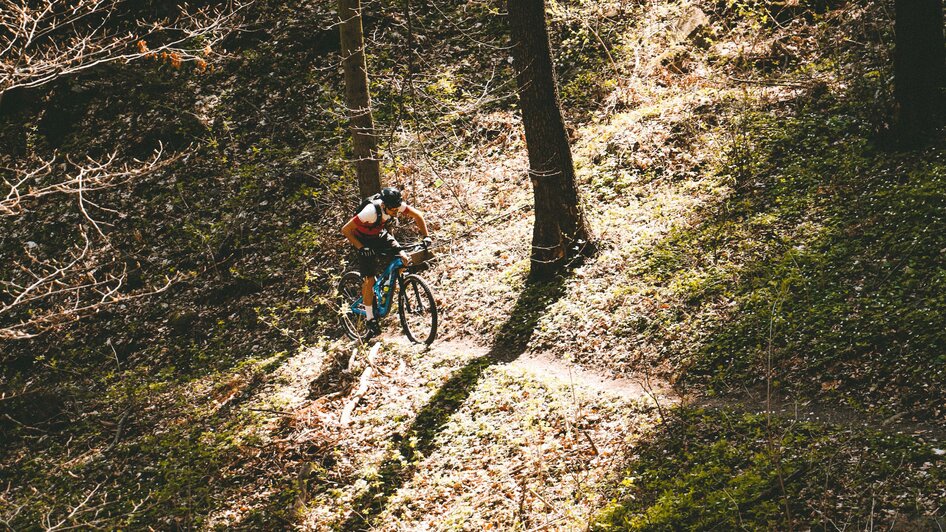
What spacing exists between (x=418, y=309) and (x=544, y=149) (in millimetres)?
3191

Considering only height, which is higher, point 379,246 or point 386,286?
point 379,246

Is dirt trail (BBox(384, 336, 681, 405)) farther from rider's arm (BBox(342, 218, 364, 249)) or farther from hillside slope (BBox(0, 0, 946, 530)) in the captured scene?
rider's arm (BBox(342, 218, 364, 249))

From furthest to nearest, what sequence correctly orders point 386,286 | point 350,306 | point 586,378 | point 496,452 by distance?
1. point 350,306
2. point 386,286
3. point 586,378
4. point 496,452

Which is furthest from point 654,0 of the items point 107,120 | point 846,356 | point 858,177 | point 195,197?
point 107,120

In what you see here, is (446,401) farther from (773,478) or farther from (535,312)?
(773,478)

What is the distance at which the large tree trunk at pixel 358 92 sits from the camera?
11000mm

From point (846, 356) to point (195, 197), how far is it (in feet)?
48.7

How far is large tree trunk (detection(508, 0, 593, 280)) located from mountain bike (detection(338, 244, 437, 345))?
6.39ft

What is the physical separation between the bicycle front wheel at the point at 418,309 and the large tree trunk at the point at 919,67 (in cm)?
690

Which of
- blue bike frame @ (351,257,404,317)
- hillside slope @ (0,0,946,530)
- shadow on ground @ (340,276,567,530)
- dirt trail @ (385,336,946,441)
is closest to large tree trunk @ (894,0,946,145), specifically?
hillside slope @ (0,0,946,530)

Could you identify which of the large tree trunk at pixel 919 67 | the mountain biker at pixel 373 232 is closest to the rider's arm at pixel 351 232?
the mountain biker at pixel 373 232

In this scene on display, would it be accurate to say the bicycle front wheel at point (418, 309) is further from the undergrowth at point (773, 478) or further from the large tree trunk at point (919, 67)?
the large tree trunk at point (919, 67)

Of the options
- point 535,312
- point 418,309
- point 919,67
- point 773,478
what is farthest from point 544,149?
point 773,478

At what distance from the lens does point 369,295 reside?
9.68m
